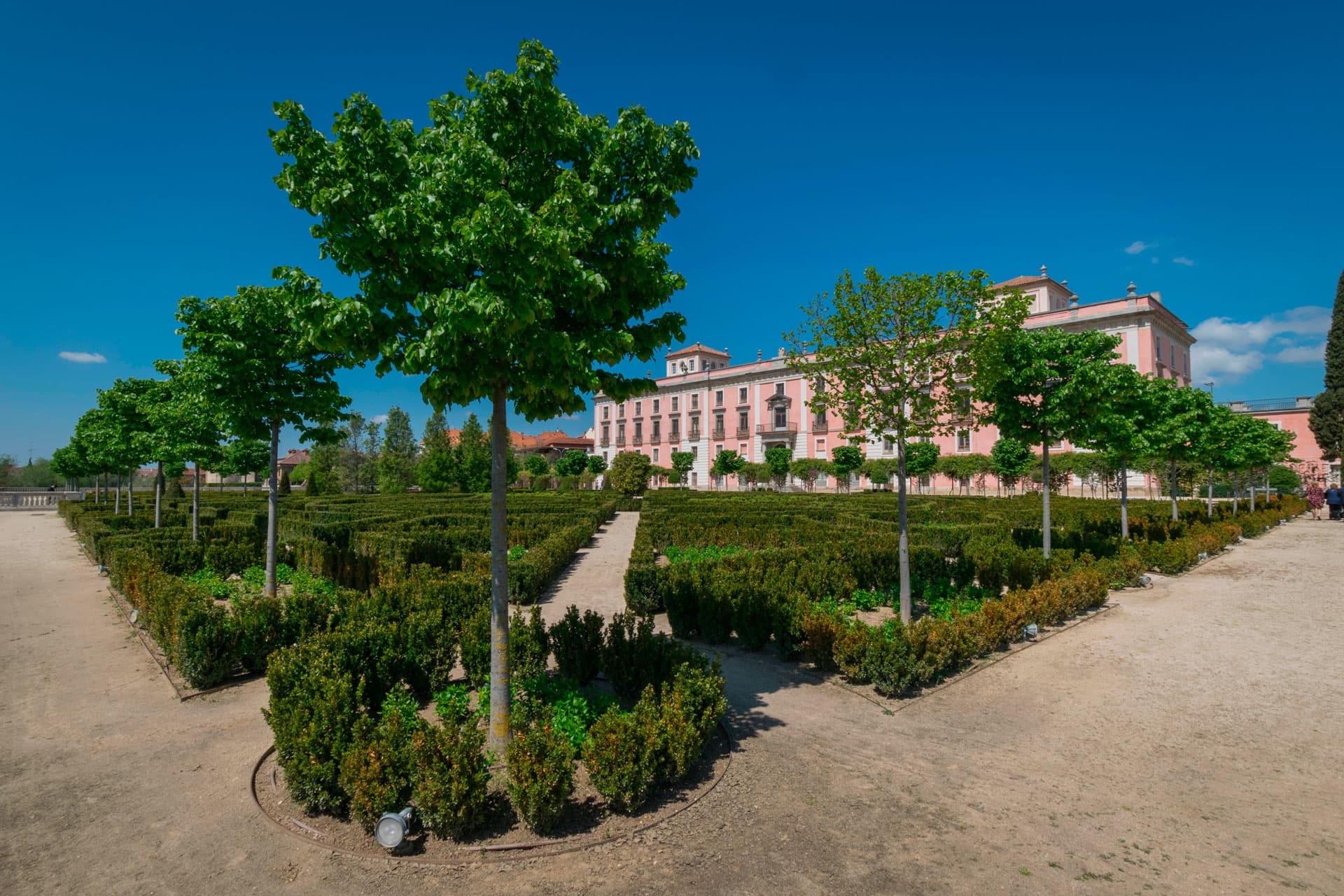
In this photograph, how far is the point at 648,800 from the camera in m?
4.20

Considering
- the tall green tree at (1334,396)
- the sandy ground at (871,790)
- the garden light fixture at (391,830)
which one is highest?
the tall green tree at (1334,396)

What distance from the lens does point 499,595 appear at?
4520mm

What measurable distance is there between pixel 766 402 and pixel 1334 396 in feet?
124

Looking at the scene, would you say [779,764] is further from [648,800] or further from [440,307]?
[440,307]

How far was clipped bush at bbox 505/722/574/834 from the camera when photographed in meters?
3.65

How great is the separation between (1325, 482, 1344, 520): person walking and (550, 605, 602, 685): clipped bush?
36.7 meters

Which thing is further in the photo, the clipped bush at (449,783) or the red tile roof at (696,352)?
the red tile roof at (696,352)

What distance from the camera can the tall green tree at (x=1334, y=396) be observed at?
39.1m

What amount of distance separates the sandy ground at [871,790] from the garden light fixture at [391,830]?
6.0 inches

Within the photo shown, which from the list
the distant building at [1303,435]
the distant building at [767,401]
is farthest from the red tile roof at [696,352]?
the distant building at [1303,435]

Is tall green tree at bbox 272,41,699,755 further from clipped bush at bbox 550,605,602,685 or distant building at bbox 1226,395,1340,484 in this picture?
distant building at bbox 1226,395,1340,484

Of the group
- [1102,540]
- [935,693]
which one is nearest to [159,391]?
[935,693]

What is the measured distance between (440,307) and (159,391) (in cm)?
1644

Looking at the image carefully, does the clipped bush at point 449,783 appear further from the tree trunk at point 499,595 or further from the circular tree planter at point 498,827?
the tree trunk at point 499,595
